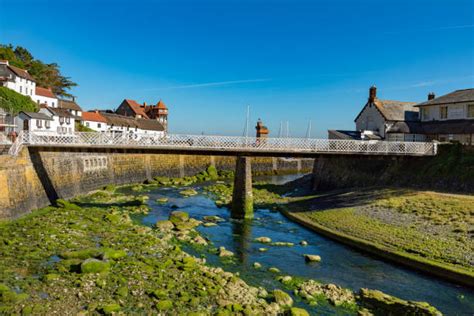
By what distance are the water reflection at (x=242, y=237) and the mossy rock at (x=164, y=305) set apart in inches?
293

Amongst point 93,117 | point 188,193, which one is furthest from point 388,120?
point 93,117

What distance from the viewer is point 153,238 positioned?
83.7 ft

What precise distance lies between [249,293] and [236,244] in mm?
8638

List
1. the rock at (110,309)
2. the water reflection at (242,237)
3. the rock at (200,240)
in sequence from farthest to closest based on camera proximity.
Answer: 1. the rock at (200,240)
2. the water reflection at (242,237)
3. the rock at (110,309)

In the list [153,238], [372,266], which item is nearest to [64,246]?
[153,238]

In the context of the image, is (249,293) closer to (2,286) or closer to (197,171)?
(2,286)

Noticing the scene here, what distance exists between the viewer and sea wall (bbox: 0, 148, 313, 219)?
2941 centimetres

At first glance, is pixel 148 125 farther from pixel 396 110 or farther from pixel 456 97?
pixel 456 97

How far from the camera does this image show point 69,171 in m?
41.6

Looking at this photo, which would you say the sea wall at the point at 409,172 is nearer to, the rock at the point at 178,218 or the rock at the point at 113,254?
the rock at the point at 178,218

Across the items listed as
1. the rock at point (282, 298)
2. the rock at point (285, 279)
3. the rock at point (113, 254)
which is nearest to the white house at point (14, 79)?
the rock at point (113, 254)

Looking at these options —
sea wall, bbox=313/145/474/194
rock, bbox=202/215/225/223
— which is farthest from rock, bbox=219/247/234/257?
sea wall, bbox=313/145/474/194

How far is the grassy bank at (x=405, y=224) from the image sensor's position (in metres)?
20.8

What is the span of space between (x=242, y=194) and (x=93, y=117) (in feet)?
187
